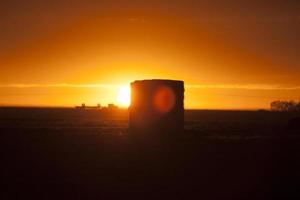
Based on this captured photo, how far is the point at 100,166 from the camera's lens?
662 inches

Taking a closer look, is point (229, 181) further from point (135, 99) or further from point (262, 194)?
point (135, 99)

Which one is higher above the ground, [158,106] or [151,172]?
[158,106]

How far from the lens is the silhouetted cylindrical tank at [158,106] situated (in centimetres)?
2786

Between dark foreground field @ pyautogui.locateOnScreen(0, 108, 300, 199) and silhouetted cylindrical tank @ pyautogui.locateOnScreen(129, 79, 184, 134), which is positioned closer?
dark foreground field @ pyautogui.locateOnScreen(0, 108, 300, 199)

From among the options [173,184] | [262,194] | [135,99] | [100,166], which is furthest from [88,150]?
[262,194]

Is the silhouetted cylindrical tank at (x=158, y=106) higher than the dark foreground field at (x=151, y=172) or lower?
higher

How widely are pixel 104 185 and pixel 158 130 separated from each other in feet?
48.4

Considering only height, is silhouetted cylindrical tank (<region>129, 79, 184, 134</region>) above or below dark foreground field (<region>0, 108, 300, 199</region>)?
above

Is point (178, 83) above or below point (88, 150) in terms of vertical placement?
above

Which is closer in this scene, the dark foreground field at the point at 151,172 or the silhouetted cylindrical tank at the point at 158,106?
the dark foreground field at the point at 151,172

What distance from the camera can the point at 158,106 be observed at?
91.1 feet

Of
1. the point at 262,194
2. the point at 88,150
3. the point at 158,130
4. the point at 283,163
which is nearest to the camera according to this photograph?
the point at 262,194

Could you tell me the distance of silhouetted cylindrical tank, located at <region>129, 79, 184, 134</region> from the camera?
2786 cm

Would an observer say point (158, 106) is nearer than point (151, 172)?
No
